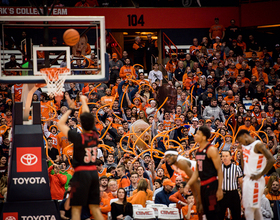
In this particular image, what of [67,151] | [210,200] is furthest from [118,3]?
[210,200]

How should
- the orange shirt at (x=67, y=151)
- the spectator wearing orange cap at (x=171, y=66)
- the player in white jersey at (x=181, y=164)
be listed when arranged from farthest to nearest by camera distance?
the spectator wearing orange cap at (x=171, y=66) → the orange shirt at (x=67, y=151) → the player in white jersey at (x=181, y=164)

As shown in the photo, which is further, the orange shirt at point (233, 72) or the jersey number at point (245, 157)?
the orange shirt at point (233, 72)

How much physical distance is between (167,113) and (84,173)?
827 centimetres

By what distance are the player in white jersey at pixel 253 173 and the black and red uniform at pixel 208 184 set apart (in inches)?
30.3

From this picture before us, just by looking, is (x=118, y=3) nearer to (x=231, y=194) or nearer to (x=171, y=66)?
(x=171, y=66)

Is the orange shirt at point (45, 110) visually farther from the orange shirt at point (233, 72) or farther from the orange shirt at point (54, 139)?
the orange shirt at point (233, 72)

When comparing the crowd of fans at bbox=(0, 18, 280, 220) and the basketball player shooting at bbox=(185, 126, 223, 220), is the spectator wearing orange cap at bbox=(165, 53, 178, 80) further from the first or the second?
the basketball player shooting at bbox=(185, 126, 223, 220)

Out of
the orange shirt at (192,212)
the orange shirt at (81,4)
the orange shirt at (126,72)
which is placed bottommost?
the orange shirt at (192,212)

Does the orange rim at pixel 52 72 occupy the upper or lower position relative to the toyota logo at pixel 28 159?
upper

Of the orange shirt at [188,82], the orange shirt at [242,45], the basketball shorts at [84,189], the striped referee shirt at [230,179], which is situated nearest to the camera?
the basketball shorts at [84,189]

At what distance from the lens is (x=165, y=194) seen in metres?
9.59

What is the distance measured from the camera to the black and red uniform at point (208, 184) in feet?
22.0

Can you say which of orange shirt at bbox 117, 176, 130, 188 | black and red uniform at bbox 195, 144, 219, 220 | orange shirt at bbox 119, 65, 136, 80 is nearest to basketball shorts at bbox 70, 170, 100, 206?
black and red uniform at bbox 195, 144, 219, 220

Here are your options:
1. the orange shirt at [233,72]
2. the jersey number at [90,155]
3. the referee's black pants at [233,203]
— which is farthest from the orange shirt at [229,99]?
the jersey number at [90,155]
